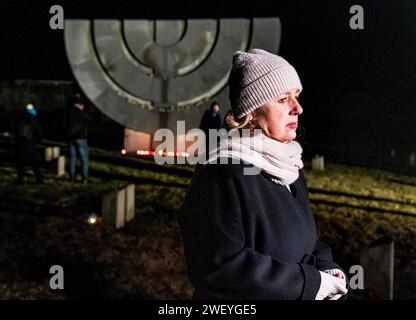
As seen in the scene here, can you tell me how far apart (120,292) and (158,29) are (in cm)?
767

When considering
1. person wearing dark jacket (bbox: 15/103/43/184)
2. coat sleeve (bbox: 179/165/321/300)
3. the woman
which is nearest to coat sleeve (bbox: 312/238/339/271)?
the woman

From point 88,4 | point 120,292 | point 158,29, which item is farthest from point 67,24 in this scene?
point 120,292

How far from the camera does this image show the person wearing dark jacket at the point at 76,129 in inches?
347

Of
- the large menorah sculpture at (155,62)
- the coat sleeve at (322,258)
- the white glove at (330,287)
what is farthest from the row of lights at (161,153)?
the white glove at (330,287)

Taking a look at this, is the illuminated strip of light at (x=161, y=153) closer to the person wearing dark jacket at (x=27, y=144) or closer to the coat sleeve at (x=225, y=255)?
the person wearing dark jacket at (x=27, y=144)

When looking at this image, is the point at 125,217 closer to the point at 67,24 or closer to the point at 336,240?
the point at 336,240

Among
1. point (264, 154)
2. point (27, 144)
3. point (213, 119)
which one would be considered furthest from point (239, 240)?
point (27, 144)

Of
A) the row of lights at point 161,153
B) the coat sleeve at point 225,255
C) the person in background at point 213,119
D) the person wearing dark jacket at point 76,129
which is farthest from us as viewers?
the row of lights at point 161,153

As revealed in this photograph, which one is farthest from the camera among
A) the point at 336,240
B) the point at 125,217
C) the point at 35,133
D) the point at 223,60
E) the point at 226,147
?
the point at 223,60

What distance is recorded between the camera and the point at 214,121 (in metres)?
9.48

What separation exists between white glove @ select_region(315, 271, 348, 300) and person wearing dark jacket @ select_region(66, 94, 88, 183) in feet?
25.2

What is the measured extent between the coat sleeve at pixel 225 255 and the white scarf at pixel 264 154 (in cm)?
13

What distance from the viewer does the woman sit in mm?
1649

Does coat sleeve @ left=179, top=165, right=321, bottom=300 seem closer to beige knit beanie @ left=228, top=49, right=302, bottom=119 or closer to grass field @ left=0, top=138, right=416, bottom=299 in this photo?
beige knit beanie @ left=228, top=49, right=302, bottom=119
